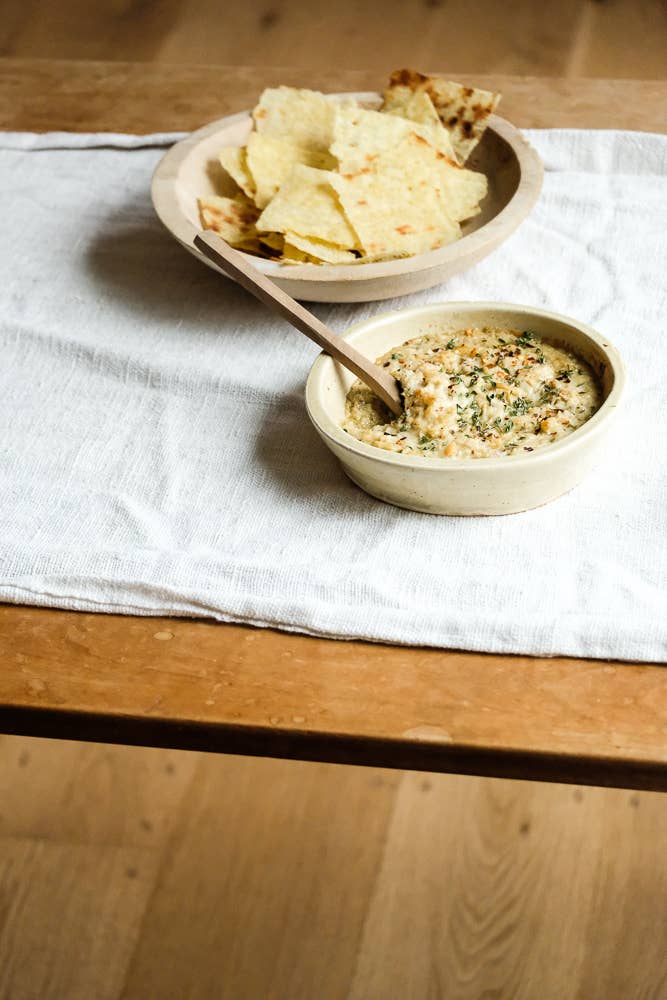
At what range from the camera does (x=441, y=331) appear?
92 cm

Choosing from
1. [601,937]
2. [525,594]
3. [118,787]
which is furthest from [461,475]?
[118,787]

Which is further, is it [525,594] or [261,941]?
[261,941]

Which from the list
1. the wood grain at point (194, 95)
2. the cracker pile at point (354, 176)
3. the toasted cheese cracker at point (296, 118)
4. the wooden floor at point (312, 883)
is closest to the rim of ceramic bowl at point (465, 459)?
the cracker pile at point (354, 176)

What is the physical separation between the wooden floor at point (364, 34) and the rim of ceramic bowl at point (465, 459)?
85.9 inches

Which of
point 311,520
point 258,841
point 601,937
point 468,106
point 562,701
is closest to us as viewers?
point 562,701

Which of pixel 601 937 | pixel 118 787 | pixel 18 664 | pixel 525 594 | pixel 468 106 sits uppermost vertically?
pixel 468 106

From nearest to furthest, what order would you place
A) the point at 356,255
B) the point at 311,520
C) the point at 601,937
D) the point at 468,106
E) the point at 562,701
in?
the point at 562,701
the point at 311,520
the point at 356,255
the point at 468,106
the point at 601,937

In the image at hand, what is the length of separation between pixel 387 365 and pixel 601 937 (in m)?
0.78

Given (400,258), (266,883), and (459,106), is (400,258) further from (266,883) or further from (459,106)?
(266,883)

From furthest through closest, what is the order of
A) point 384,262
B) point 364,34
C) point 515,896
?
point 364,34
point 515,896
point 384,262

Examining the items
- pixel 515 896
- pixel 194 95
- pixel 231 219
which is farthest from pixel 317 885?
pixel 194 95

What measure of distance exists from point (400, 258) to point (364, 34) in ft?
7.82

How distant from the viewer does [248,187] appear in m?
1.11

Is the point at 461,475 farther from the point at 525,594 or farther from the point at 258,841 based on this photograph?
the point at 258,841
